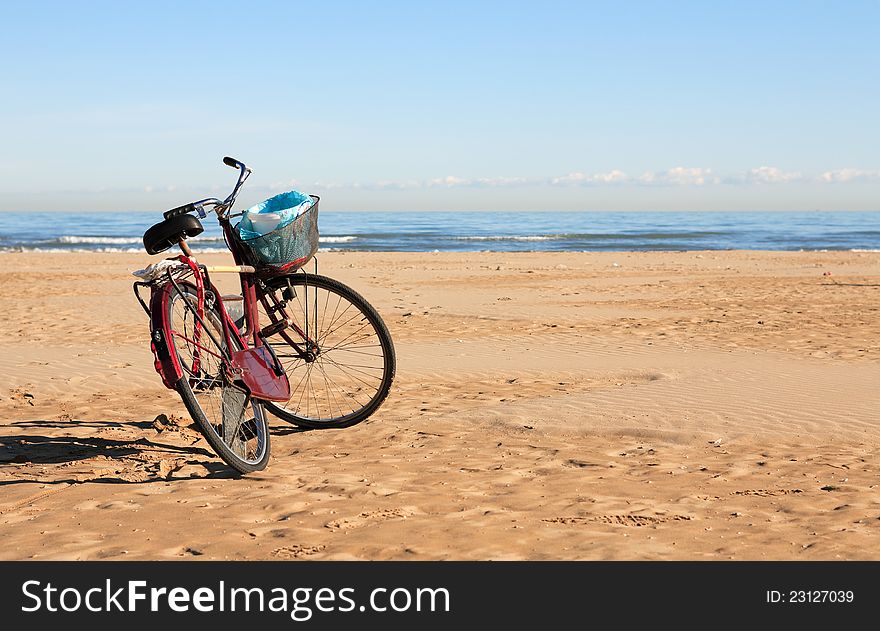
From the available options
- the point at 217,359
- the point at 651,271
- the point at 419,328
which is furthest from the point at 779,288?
the point at 217,359

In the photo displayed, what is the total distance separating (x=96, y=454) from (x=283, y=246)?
5.50 feet

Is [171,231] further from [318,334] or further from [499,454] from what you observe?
[499,454]

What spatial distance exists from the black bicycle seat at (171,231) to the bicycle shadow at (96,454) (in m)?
1.24

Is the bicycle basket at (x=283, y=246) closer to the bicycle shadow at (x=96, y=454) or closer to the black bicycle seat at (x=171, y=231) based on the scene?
the black bicycle seat at (x=171, y=231)

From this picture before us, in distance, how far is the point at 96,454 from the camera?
5.46m

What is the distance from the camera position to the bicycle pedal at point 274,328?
5.71 metres

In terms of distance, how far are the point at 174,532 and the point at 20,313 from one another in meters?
11.3

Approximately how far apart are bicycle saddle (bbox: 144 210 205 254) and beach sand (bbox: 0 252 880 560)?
4.08ft

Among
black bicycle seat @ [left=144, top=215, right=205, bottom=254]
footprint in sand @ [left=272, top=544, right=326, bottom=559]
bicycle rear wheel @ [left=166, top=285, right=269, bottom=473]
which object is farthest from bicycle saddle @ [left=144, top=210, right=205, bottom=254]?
footprint in sand @ [left=272, top=544, right=326, bottom=559]

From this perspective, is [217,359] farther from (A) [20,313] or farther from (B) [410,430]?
(A) [20,313]

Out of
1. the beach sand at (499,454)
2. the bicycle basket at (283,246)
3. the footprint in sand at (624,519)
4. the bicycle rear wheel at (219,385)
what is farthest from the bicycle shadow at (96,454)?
the footprint in sand at (624,519)

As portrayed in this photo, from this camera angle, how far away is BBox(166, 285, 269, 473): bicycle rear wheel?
4789 mm

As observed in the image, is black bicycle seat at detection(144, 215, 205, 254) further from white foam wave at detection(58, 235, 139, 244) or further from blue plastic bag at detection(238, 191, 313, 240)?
white foam wave at detection(58, 235, 139, 244)

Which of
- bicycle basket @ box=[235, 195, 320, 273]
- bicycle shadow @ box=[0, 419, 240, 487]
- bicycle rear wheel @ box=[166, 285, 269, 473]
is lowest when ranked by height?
bicycle shadow @ box=[0, 419, 240, 487]
